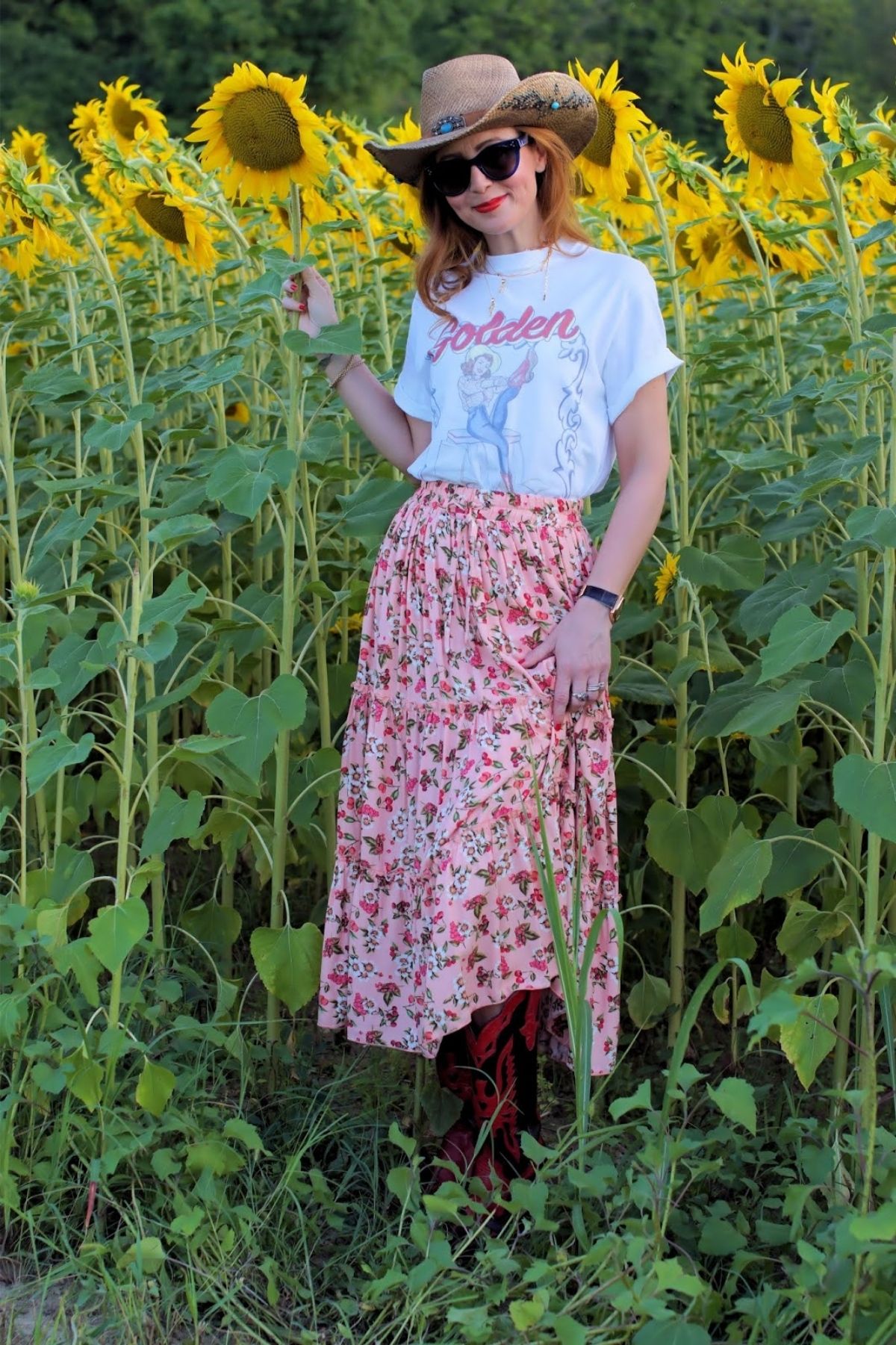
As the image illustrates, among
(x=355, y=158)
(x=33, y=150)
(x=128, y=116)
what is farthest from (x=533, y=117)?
(x=33, y=150)

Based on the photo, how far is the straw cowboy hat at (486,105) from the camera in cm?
215

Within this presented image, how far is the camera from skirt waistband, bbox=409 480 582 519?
217cm

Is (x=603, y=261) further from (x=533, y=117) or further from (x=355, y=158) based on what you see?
(x=355, y=158)

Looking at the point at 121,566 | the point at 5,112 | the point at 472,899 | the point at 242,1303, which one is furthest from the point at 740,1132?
the point at 5,112

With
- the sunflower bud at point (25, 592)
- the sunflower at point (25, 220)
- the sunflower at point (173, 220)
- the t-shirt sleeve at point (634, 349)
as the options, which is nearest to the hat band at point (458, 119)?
the t-shirt sleeve at point (634, 349)

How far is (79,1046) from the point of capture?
2137mm

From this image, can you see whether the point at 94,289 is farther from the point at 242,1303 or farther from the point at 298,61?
the point at 298,61

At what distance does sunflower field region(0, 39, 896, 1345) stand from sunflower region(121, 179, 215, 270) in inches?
0.5

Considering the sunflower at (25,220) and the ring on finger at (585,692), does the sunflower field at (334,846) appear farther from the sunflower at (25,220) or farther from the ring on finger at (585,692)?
the ring on finger at (585,692)

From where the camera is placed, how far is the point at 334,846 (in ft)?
8.79

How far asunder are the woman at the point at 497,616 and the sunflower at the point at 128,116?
1.31 m

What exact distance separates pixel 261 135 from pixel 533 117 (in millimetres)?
463

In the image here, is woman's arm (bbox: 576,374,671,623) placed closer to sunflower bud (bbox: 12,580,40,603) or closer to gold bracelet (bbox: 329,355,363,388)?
gold bracelet (bbox: 329,355,363,388)

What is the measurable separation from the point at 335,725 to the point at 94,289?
128 cm
